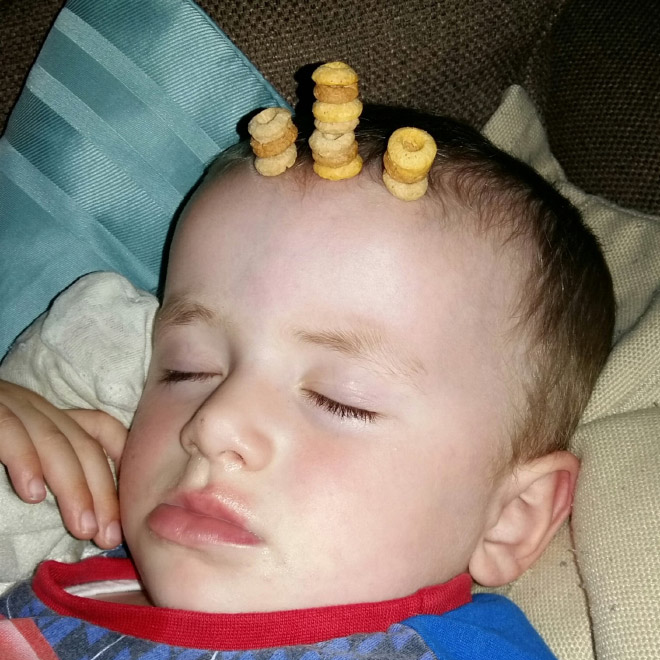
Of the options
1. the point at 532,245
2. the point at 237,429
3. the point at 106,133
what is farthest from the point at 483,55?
the point at 237,429

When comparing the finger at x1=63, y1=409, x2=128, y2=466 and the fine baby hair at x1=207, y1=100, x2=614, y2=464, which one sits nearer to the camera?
the fine baby hair at x1=207, y1=100, x2=614, y2=464

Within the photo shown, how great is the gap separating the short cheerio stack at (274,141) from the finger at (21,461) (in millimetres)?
464

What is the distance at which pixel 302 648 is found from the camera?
98 centimetres

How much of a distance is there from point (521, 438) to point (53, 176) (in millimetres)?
836

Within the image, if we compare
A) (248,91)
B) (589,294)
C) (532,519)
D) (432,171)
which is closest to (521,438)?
(532,519)

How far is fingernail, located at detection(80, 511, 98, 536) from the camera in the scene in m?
1.14

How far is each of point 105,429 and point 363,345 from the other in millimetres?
453

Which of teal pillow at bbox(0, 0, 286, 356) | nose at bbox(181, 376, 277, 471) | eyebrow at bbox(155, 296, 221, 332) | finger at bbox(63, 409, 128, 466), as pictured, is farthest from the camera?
teal pillow at bbox(0, 0, 286, 356)

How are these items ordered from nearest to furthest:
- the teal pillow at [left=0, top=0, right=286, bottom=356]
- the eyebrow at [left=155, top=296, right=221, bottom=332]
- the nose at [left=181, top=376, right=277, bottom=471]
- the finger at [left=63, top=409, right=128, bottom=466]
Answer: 1. the nose at [left=181, top=376, right=277, bottom=471]
2. the eyebrow at [left=155, top=296, right=221, bottom=332]
3. the finger at [left=63, top=409, right=128, bottom=466]
4. the teal pillow at [left=0, top=0, right=286, bottom=356]

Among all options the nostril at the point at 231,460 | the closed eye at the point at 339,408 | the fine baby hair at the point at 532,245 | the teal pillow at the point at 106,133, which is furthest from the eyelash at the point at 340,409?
the teal pillow at the point at 106,133

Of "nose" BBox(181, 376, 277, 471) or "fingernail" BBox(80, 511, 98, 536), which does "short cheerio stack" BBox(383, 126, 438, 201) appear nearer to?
"nose" BBox(181, 376, 277, 471)

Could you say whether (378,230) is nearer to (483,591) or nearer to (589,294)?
(589,294)

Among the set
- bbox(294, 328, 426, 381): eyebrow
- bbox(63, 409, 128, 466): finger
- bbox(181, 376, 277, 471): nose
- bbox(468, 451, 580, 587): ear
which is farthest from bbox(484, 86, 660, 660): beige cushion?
bbox(63, 409, 128, 466): finger

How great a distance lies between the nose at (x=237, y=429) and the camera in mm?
958
